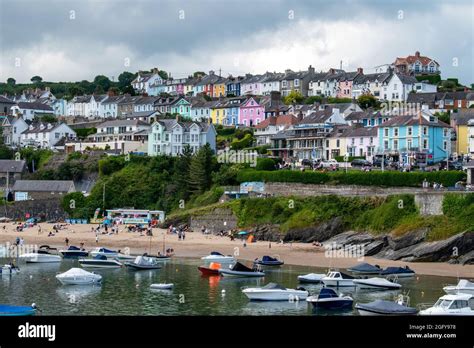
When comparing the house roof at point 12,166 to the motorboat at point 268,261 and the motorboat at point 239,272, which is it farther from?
the motorboat at point 239,272

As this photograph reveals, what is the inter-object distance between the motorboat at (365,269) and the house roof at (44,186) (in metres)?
40.7

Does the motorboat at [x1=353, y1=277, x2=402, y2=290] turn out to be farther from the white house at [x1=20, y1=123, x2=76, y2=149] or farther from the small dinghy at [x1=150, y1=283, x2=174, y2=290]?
the white house at [x1=20, y1=123, x2=76, y2=149]

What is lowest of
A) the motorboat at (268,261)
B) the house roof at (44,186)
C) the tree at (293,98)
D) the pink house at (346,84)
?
the motorboat at (268,261)

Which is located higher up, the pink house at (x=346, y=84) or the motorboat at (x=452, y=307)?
the pink house at (x=346, y=84)

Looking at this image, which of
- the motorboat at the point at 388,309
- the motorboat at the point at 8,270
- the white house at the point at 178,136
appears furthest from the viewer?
the white house at the point at 178,136

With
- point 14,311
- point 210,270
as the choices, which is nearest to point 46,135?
point 210,270

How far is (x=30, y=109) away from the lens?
113875 mm

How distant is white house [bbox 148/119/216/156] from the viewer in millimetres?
84188

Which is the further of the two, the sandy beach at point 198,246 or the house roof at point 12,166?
the house roof at point 12,166

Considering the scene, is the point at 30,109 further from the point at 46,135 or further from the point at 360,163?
the point at 360,163

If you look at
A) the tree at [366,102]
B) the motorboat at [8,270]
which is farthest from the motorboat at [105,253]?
the tree at [366,102]

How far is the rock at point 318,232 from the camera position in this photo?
55.3 meters

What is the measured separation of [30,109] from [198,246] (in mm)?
66328
